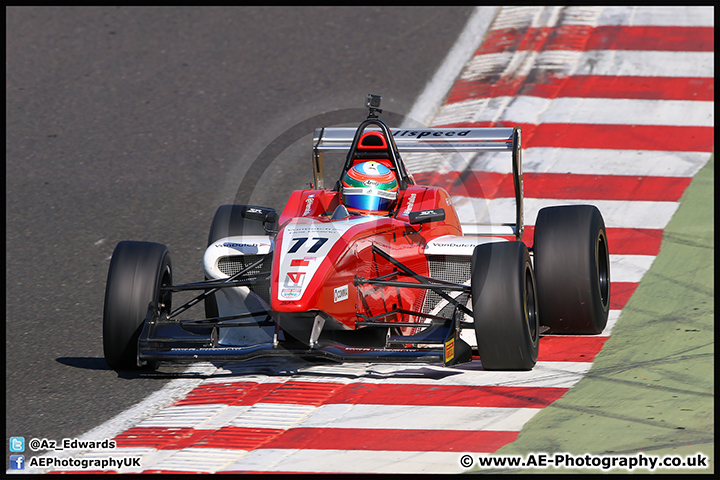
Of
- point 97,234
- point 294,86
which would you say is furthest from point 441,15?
point 97,234

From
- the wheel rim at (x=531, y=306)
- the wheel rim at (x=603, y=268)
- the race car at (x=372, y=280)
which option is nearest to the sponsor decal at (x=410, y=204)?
the race car at (x=372, y=280)

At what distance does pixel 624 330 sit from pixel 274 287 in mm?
2985

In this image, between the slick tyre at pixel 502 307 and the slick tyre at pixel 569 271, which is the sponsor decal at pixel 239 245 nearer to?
the slick tyre at pixel 502 307

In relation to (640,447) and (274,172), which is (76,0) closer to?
(274,172)

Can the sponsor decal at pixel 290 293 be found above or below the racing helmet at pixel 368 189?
below

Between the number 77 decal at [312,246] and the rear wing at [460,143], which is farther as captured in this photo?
the rear wing at [460,143]

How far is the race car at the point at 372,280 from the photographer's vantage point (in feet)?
23.0

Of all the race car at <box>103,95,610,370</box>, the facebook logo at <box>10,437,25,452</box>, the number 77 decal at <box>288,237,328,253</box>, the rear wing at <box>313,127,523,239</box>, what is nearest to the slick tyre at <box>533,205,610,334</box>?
the race car at <box>103,95,610,370</box>

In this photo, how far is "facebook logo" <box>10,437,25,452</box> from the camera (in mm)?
6413

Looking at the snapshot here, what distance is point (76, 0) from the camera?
57.0 feet

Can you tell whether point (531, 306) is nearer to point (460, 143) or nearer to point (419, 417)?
point (419, 417)

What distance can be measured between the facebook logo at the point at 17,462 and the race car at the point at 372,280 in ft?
3.88

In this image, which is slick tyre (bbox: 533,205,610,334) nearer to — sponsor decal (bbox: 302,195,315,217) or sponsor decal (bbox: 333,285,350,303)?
sponsor decal (bbox: 333,285,350,303)

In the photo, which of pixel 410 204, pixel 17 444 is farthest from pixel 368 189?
pixel 17 444
